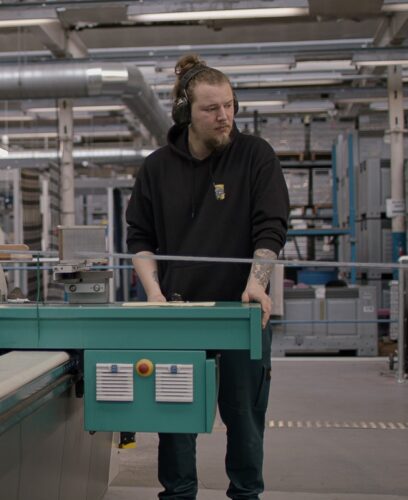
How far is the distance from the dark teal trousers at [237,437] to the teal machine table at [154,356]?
22cm

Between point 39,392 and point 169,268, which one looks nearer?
point 39,392

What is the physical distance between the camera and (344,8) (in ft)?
24.2

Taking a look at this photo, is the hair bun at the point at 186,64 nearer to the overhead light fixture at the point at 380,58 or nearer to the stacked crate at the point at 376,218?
the overhead light fixture at the point at 380,58

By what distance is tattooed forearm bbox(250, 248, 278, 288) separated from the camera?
2051 mm

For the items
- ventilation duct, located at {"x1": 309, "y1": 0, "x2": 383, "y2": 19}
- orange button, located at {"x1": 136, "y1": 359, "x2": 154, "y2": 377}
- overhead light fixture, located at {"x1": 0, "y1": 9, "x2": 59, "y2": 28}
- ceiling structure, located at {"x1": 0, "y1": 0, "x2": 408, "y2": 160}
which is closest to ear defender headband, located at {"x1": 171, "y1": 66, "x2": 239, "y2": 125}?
orange button, located at {"x1": 136, "y1": 359, "x2": 154, "y2": 377}

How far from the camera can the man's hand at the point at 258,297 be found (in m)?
1.98

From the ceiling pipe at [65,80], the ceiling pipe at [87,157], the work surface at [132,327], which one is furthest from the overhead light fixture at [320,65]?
→ the work surface at [132,327]

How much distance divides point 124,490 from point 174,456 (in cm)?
104

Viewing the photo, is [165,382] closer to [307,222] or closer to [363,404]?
[363,404]

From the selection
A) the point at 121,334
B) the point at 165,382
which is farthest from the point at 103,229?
the point at 165,382

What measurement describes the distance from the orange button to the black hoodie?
0.37 metres

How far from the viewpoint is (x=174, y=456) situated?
217cm

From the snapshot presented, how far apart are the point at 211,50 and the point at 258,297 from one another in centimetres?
736

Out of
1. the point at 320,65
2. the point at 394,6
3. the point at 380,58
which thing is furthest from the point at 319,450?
the point at 320,65
